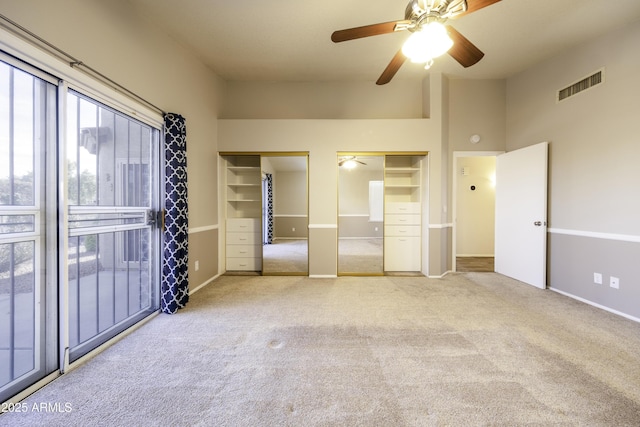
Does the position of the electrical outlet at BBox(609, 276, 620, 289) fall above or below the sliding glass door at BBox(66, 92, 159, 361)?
below

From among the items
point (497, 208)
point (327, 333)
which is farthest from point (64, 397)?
point (497, 208)

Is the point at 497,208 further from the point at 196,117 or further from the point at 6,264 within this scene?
the point at 6,264

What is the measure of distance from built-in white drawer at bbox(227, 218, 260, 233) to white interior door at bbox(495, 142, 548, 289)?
3.81 meters

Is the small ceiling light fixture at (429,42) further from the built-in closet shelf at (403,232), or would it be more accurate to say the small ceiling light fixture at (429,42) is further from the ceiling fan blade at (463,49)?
the built-in closet shelf at (403,232)

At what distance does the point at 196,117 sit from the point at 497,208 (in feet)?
15.1

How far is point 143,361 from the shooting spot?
5.82ft

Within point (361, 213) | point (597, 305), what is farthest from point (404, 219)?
point (597, 305)

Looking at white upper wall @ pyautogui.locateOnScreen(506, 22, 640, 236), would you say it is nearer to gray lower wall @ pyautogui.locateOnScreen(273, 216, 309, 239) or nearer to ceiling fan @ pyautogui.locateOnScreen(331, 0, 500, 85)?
ceiling fan @ pyautogui.locateOnScreen(331, 0, 500, 85)

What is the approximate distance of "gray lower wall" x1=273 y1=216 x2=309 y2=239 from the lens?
4.11 meters

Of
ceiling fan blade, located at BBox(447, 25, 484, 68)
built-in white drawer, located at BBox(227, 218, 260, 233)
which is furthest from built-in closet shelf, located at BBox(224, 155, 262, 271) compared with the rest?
ceiling fan blade, located at BBox(447, 25, 484, 68)

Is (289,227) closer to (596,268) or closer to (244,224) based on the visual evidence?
(244,224)

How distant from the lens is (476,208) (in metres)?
5.42

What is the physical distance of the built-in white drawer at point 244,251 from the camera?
4027 millimetres

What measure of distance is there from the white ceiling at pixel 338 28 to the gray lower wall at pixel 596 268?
2.27 meters
